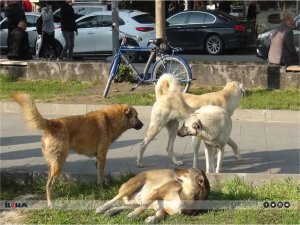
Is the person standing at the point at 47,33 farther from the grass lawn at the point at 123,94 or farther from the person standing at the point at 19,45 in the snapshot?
the grass lawn at the point at 123,94

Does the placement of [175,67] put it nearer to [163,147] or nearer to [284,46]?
[284,46]

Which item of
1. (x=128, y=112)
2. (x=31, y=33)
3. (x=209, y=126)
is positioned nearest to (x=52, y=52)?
(x=31, y=33)

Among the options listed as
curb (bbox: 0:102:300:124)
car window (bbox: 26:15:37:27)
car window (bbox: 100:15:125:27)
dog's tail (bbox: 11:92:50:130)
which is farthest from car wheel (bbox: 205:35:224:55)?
dog's tail (bbox: 11:92:50:130)

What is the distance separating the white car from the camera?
20094 mm

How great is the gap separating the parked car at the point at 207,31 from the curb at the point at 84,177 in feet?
54.6

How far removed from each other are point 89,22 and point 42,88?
790 cm

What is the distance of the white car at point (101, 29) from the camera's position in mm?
20094

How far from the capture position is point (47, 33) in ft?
56.7

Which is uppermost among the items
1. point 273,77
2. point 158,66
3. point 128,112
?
point 128,112

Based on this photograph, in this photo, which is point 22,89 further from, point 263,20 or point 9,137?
point 263,20

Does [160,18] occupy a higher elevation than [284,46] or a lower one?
higher

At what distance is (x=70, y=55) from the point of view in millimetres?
17188

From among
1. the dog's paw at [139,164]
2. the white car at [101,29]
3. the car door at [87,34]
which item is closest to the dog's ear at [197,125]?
the dog's paw at [139,164]

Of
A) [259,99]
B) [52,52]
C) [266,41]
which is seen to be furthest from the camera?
[266,41]
